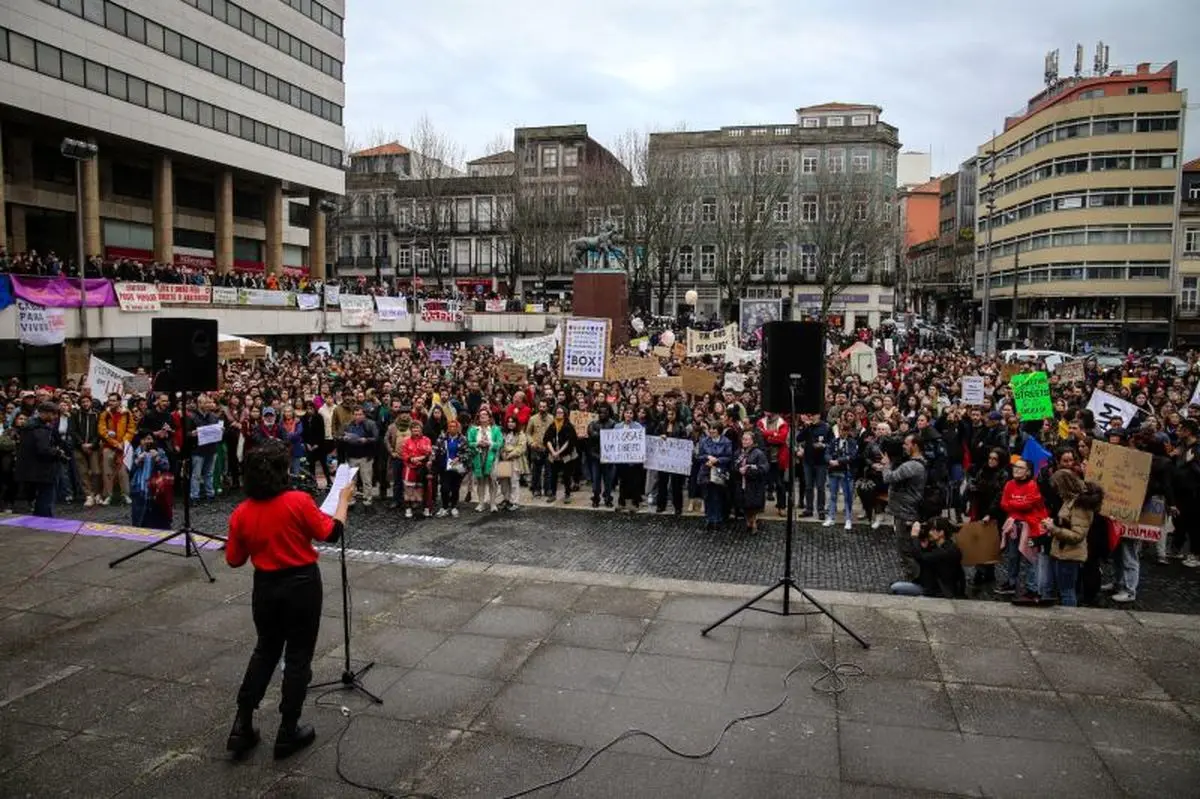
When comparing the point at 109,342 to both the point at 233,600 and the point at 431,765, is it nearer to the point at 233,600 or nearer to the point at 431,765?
the point at 233,600

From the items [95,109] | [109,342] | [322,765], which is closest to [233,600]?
[322,765]

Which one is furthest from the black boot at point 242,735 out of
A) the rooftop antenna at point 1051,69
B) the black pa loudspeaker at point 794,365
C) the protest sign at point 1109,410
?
the rooftop antenna at point 1051,69

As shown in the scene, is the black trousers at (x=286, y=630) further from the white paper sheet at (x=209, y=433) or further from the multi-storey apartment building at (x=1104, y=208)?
the multi-storey apartment building at (x=1104, y=208)

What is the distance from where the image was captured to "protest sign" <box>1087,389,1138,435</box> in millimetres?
13492

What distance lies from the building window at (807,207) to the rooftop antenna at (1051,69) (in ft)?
81.3

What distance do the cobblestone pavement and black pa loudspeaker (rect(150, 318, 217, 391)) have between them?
9.99 ft

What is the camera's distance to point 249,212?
51938mm

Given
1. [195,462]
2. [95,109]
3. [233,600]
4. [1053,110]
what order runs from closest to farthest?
1. [233,600]
2. [195,462]
3. [95,109]
4. [1053,110]

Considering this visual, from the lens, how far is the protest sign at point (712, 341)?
23.3 meters

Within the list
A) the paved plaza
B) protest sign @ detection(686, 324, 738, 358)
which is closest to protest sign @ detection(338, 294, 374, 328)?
protest sign @ detection(686, 324, 738, 358)

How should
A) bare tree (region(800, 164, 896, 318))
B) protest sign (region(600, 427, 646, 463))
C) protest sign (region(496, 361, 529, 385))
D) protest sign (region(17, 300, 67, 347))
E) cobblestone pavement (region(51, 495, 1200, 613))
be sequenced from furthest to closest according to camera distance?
bare tree (region(800, 164, 896, 318)), protest sign (region(17, 300, 67, 347)), protest sign (region(496, 361, 529, 385)), protest sign (region(600, 427, 646, 463)), cobblestone pavement (region(51, 495, 1200, 613))

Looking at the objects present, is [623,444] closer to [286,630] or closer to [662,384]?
[662,384]

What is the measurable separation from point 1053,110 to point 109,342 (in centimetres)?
5824

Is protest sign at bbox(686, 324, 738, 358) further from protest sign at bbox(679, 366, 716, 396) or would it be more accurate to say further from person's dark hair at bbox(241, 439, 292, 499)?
person's dark hair at bbox(241, 439, 292, 499)
